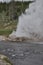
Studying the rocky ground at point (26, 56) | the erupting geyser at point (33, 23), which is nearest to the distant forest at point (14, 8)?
the erupting geyser at point (33, 23)

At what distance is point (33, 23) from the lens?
112 ft

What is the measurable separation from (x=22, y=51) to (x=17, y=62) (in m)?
4.55

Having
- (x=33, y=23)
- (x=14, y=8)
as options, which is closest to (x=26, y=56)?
(x=33, y=23)

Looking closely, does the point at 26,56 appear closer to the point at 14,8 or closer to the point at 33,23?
the point at 33,23

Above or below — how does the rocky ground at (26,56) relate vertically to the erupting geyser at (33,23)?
below

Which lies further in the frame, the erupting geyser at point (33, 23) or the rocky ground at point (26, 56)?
the erupting geyser at point (33, 23)

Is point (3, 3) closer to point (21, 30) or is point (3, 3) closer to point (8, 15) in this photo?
point (8, 15)

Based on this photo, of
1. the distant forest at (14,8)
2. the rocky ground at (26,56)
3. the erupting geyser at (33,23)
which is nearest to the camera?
the rocky ground at (26,56)

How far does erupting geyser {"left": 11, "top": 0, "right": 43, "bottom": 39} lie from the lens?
33.5 metres

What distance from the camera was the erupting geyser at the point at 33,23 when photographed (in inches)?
1319

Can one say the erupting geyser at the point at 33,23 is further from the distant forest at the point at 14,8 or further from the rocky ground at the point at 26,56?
the distant forest at the point at 14,8

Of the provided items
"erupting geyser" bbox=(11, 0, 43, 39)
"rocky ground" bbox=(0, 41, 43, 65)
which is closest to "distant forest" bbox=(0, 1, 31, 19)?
"erupting geyser" bbox=(11, 0, 43, 39)

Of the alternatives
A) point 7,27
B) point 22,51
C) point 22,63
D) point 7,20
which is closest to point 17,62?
point 22,63

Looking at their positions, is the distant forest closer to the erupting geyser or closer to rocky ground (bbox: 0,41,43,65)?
the erupting geyser
